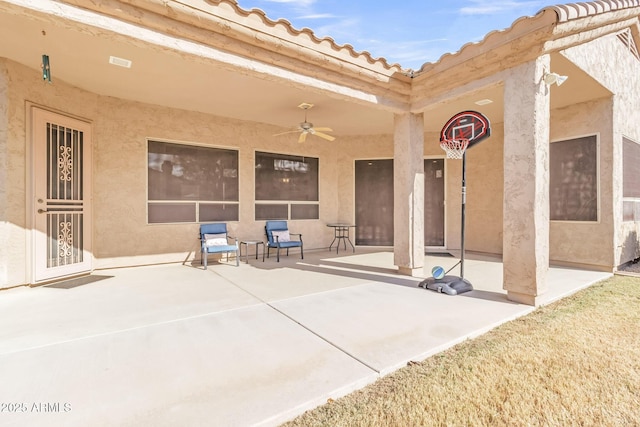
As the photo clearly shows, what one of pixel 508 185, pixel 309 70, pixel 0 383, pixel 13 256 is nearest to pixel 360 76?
pixel 309 70

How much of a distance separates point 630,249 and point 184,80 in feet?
28.1

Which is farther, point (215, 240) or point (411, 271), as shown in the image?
point (215, 240)

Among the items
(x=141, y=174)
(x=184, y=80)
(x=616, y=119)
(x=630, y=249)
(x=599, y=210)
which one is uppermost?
(x=184, y=80)

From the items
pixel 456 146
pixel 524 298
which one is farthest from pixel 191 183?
pixel 524 298

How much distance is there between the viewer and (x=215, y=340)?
8.51 feet

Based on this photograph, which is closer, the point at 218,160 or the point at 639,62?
the point at 639,62

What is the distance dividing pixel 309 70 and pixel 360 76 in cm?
82

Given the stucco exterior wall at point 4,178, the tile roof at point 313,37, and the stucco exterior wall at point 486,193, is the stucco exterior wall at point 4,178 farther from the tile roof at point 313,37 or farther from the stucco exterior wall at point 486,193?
the stucco exterior wall at point 486,193

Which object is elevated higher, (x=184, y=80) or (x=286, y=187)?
(x=184, y=80)

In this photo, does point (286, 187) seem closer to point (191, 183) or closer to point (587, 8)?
point (191, 183)

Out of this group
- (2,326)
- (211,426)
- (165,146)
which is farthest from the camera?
(165,146)

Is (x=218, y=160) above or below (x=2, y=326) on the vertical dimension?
above

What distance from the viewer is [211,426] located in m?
1.56

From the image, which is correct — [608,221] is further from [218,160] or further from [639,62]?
[218,160]
